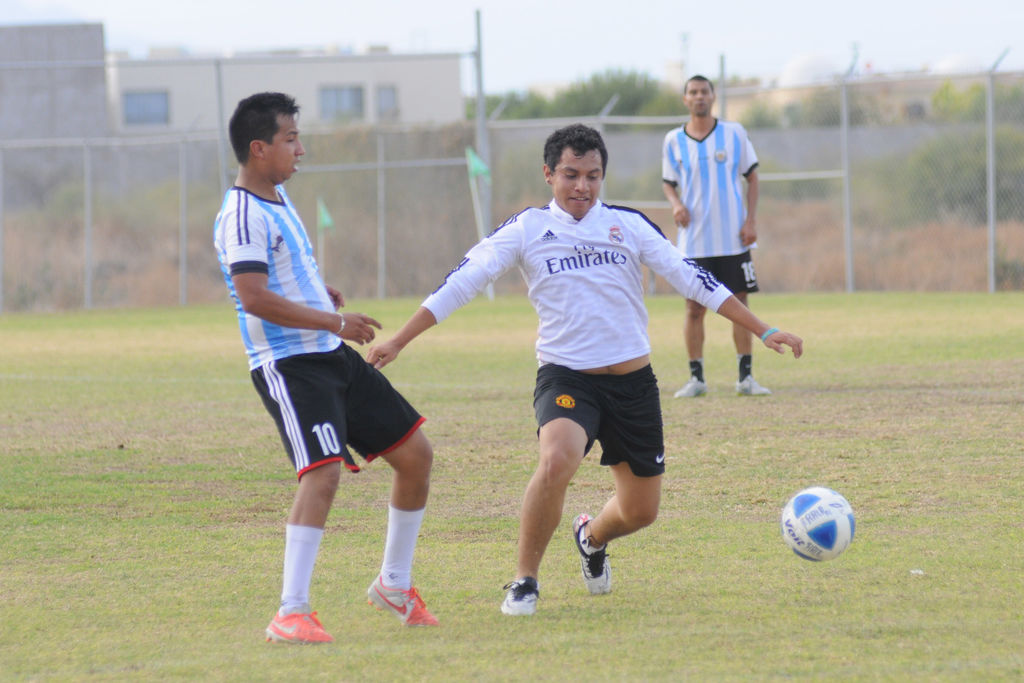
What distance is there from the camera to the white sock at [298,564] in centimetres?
409

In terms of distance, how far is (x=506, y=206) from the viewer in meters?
23.5

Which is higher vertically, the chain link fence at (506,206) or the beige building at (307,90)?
the beige building at (307,90)

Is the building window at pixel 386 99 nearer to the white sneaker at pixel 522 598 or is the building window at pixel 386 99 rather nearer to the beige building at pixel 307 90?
the beige building at pixel 307 90

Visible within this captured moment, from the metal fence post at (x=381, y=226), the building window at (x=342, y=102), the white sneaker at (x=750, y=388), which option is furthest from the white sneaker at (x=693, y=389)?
the building window at (x=342, y=102)

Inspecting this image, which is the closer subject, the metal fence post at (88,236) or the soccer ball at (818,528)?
the soccer ball at (818,528)

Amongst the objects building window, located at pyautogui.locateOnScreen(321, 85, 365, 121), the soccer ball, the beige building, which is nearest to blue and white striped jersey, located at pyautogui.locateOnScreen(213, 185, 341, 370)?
the soccer ball

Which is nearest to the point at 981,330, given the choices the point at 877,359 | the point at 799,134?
the point at 877,359

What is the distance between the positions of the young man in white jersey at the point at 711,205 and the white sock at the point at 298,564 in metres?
5.79

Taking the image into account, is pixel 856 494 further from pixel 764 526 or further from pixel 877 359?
pixel 877 359

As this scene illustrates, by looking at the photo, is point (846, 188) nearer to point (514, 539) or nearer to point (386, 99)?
point (514, 539)

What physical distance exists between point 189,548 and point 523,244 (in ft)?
6.51

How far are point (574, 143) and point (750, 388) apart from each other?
540cm

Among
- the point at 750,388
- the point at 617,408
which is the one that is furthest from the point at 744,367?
the point at 617,408

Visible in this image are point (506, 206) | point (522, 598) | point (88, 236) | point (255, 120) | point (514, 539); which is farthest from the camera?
point (506, 206)
